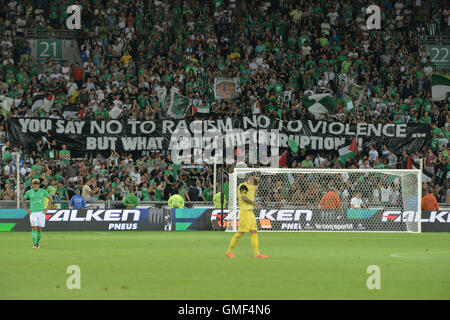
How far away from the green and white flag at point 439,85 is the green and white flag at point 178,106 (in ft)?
37.7

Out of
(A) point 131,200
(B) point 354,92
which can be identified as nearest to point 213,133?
(A) point 131,200

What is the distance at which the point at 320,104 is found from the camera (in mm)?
36656

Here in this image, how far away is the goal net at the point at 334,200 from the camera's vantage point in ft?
102

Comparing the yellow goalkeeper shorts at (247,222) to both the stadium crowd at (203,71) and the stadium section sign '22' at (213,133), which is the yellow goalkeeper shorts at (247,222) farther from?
the stadium section sign '22' at (213,133)

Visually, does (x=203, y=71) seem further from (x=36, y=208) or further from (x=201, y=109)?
(x=36, y=208)

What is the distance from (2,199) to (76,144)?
3721 mm

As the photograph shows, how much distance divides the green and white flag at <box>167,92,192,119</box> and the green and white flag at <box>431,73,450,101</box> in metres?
11.5

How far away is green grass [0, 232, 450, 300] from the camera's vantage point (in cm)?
1238

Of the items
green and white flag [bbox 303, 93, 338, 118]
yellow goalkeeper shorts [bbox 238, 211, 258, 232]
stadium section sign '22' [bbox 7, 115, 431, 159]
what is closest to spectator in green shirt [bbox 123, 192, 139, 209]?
stadium section sign '22' [bbox 7, 115, 431, 159]

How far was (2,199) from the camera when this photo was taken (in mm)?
32188

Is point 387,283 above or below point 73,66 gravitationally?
below

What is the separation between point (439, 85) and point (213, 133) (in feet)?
38.1

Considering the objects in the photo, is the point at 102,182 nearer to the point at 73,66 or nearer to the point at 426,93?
the point at 73,66

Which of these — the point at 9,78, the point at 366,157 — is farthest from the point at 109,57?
the point at 366,157
